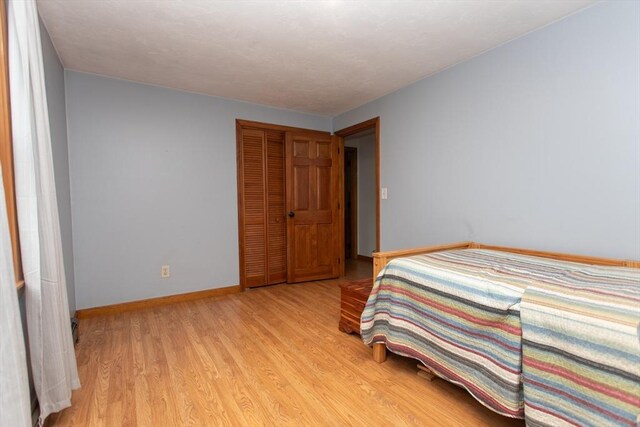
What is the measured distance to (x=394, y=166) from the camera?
3.17 m

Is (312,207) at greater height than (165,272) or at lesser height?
greater

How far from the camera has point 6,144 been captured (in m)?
1.24

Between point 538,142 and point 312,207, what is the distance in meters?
2.53

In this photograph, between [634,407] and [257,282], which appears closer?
[634,407]

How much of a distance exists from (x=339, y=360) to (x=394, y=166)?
6.73ft

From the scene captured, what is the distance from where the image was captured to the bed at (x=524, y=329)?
97cm

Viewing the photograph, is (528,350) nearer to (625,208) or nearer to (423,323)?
(423,323)

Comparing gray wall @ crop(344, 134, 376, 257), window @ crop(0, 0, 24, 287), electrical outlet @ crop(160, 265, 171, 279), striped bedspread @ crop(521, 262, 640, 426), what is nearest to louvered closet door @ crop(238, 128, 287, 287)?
electrical outlet @ crop(160, 265, 171, 279)


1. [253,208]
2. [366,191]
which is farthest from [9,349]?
[366,191]

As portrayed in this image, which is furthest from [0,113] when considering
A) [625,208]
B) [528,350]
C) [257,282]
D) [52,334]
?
[625,208]

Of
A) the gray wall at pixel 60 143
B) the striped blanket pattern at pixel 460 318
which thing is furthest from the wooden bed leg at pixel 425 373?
the gray wall at pixel 60 143

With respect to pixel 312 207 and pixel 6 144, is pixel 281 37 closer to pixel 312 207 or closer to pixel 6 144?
pixel 6 144

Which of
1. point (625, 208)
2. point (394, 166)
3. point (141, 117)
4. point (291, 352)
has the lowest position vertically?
point (291, 352)

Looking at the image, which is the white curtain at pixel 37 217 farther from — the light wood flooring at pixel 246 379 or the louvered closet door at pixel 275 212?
the louvered closet door at pixel 275 212
